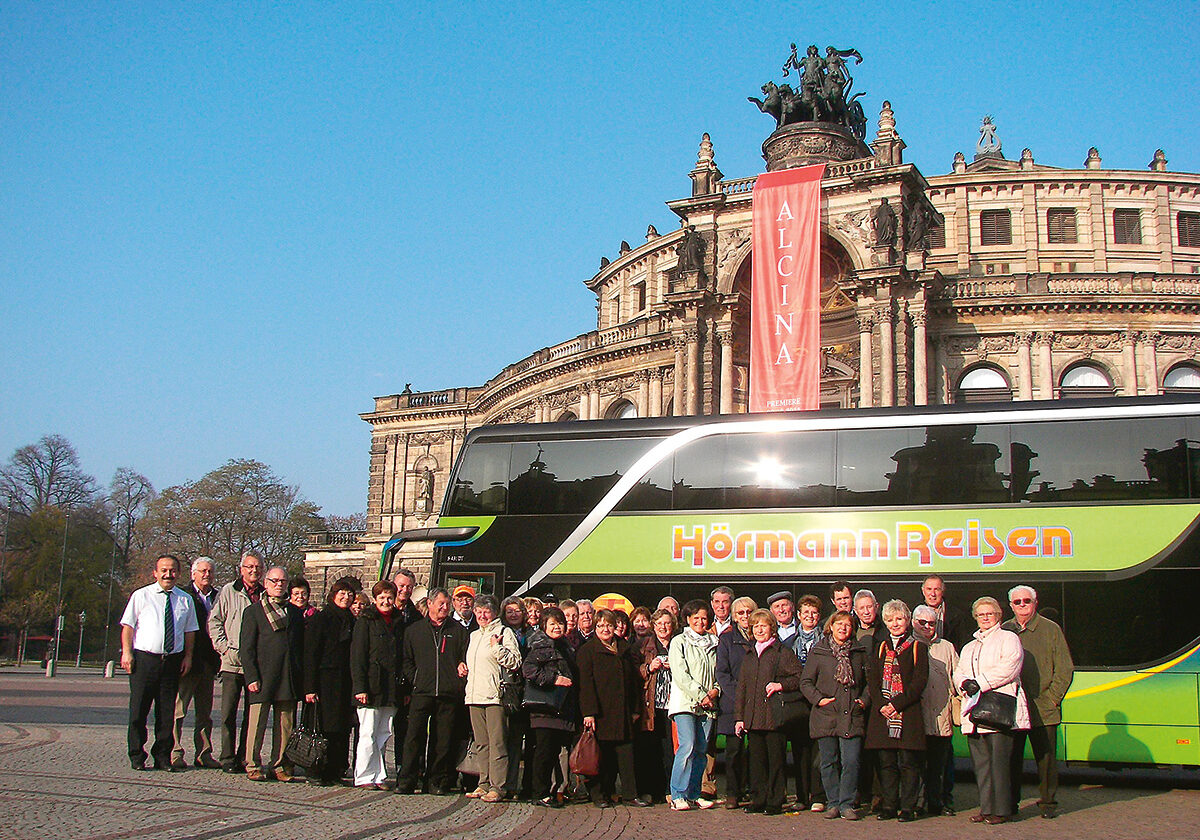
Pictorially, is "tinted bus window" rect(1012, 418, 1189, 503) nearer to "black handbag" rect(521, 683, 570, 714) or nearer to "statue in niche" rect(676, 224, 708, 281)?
"black handbag" rect(521, 683, 570, 714)

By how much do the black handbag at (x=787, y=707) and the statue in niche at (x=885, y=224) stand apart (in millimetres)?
27217

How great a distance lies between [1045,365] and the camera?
119ft

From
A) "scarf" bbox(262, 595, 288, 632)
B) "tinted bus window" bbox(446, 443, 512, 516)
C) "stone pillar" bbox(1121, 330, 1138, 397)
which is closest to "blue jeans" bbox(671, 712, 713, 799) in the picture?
"scarf" bbox(262, 595, 288, 632)

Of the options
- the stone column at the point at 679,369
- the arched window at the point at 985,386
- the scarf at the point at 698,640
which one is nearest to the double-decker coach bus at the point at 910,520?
the scarf at the point at 698,640

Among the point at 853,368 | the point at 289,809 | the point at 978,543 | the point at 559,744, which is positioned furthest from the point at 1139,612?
the point at 853,368

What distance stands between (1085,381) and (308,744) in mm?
32151

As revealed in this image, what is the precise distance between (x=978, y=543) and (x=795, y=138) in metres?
31.5

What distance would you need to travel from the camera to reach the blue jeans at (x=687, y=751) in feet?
34.9

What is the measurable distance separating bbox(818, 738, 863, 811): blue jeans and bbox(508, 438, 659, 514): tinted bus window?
549 centimetres

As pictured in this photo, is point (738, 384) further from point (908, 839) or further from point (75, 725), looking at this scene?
point (908, 839)

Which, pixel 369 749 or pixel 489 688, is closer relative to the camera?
pixel 489 688

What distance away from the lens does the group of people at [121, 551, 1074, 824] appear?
1005cm

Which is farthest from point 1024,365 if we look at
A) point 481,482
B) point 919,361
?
point 481,482

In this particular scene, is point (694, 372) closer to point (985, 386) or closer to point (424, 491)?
point (985, 386)
